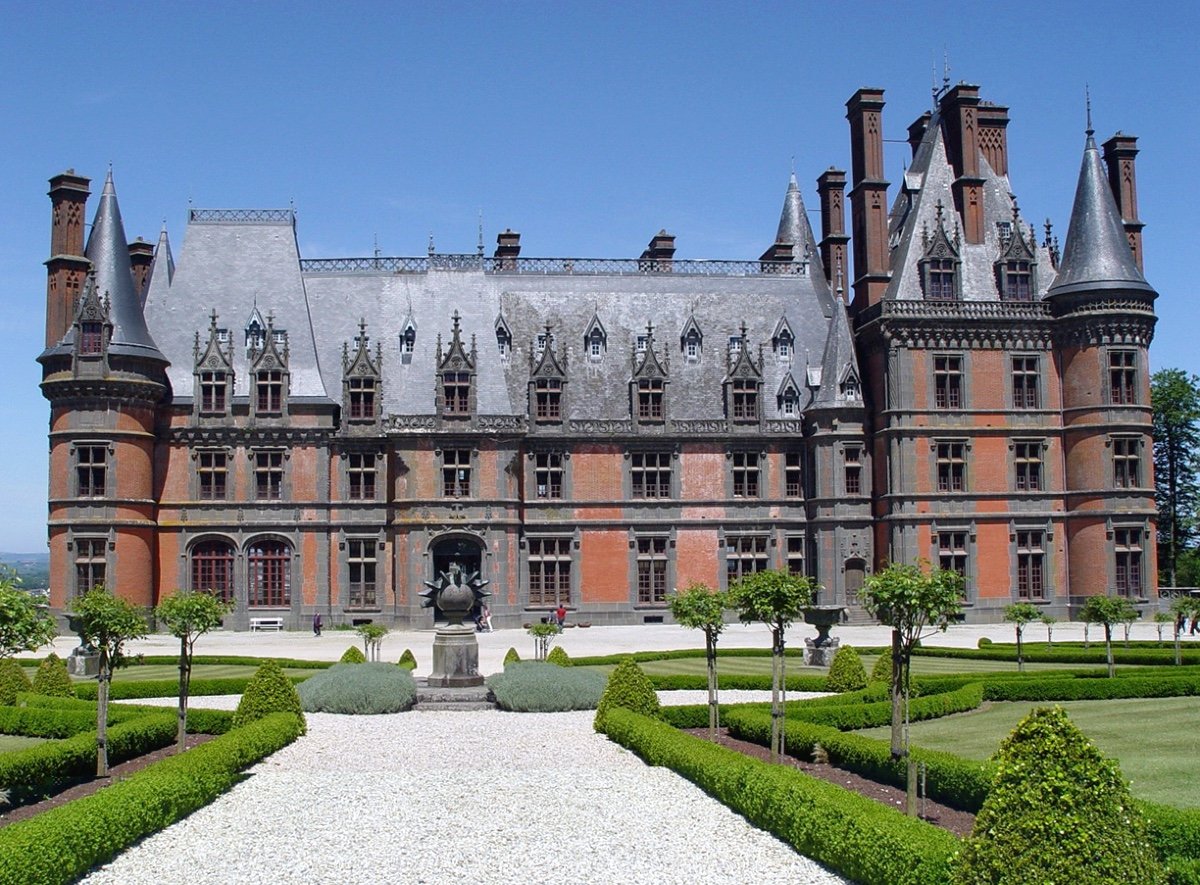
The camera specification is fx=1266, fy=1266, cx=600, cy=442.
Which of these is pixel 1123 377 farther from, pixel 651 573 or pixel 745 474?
pixel 651 573

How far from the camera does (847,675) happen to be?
2938 cm

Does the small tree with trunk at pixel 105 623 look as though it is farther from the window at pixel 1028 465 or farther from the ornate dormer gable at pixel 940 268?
the window at pixel 1028 465

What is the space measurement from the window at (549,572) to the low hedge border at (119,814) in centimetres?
3510

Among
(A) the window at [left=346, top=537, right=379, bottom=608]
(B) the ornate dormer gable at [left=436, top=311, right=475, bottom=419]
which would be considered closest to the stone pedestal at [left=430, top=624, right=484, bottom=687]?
(B) the ornate dormer gable at [left=436, top=311, right=475, bottom=419]

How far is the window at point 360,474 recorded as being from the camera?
5612 cm

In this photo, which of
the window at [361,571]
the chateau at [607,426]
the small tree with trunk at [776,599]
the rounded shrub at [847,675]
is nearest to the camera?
the small tree with trunk at [776,599]

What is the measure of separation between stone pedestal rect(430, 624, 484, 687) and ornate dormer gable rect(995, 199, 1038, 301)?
115 ft

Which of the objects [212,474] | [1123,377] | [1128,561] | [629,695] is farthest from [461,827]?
[1123,377]

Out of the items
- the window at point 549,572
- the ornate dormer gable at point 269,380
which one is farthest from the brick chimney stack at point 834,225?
the ornate dormer gable at point 269,380

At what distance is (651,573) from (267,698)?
1360 inches

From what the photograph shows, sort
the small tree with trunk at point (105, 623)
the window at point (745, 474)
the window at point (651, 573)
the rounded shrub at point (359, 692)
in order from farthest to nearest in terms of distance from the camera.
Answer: the window at point (745, 474) < the window at point (651, 573) < the rounded shrub at point (359, 692) < the small tree with trunk at point (105, 623)

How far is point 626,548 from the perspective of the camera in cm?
5772

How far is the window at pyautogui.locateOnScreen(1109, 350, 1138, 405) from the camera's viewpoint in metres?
55.4

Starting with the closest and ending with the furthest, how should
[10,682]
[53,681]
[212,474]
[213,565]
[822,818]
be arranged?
[822,818] < [10,682] < [53,681] < [212,474] < [213,565]
